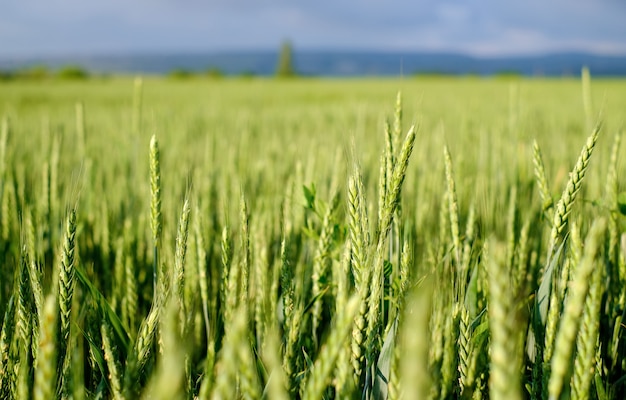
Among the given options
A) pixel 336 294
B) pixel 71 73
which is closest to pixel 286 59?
pixel 71 73

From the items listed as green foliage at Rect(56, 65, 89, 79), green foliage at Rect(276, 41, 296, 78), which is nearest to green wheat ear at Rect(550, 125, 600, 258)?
green foliage at Rect(56, 65, 89, 79)

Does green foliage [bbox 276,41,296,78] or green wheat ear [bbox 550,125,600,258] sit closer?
green wheat ear [bbox 550,125,600,258]

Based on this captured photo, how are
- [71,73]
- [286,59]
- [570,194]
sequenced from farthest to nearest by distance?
[286,59], [71,73], [570,194]

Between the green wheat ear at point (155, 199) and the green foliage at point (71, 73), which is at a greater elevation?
the green foliage at point (71, 73)

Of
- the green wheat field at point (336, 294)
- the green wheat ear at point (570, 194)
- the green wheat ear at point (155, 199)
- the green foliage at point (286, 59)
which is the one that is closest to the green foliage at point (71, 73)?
the green foliage at point (286, 59)

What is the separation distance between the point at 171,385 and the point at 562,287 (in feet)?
1.93

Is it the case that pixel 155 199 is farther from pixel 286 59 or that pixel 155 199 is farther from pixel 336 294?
pixel 286 59

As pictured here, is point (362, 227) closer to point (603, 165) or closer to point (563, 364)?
point (563, 364)

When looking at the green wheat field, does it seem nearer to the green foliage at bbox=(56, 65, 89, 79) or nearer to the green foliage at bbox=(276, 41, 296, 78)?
the green foliage at bbox=(56, 65, 89, 79)

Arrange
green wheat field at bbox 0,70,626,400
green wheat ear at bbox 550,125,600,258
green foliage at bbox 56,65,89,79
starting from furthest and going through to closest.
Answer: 1. green foliage at bbox 56,65,89,79
2. green wheat ear at bbox 550,125,600,258
3. green wheat field at bbox 0,70,626,400

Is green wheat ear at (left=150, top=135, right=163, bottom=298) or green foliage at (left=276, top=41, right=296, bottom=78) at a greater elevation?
green foliage at (left=276, top=41, right=296, bottom=78)

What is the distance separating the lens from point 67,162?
8.00ft

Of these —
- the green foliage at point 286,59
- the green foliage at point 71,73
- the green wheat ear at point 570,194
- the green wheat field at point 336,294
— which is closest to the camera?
the green wheat field at point 336,294

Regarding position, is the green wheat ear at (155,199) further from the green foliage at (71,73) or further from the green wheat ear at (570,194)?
the green foliage at (71,73)
